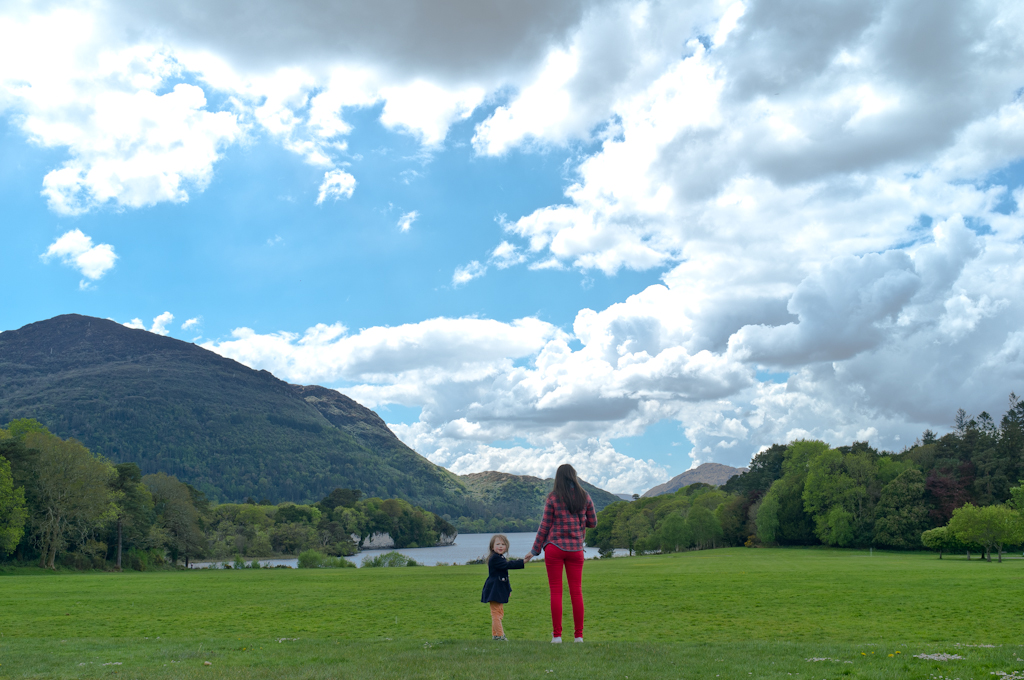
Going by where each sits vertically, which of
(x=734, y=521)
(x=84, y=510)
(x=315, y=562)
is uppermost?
(x=84, y=510)

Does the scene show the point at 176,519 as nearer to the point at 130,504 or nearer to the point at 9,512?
the point at 130,504

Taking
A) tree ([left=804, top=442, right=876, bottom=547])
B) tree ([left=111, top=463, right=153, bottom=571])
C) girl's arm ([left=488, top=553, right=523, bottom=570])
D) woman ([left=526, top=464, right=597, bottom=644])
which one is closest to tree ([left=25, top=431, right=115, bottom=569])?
tree ([left=111, top=463, right=153, bottom=571])

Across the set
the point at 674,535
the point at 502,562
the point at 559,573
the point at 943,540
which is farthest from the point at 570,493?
the point at 674,535

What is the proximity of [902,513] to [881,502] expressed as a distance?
3686 mm

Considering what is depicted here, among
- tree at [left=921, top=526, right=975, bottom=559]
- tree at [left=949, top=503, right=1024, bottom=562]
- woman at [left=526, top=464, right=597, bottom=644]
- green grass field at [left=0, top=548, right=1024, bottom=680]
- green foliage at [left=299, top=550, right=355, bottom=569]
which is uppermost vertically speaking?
woman at [left=526, top=464, right=597, bottom=644]

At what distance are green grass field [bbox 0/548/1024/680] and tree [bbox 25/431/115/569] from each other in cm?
3379

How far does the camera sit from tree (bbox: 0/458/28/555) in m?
57.5

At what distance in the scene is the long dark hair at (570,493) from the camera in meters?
12.0

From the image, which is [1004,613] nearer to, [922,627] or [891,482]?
[922,627]

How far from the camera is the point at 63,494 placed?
66.8 metres

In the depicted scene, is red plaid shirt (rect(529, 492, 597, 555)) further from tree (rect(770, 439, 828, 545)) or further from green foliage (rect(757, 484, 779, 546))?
tree (rect(770, 439, 828, 545))

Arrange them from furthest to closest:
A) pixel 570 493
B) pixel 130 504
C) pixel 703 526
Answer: pixel 703 526, pixel 130 504, pixel 570 493

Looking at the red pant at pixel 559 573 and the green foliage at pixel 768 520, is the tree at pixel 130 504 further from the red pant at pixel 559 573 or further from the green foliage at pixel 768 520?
the green foliage at pixel 768 520

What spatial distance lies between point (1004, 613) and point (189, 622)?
86.5 ft
